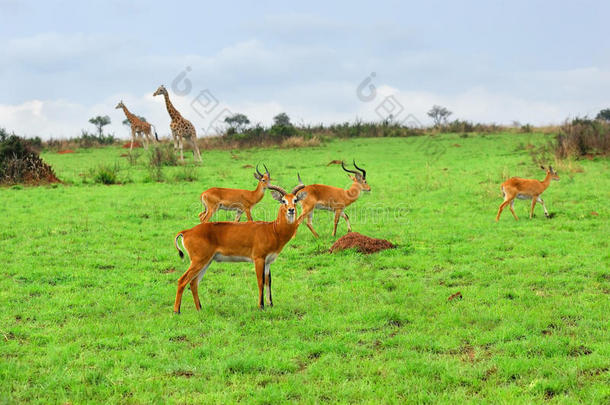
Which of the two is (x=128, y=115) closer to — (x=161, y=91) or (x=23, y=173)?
(x=161, y=91)

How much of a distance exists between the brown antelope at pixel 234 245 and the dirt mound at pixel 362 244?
3564 millimetres

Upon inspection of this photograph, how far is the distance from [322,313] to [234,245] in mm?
1564

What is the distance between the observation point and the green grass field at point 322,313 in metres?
5.47

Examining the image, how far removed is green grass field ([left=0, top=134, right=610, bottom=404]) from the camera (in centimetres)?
547

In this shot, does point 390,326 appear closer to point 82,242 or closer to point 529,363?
point 529,363

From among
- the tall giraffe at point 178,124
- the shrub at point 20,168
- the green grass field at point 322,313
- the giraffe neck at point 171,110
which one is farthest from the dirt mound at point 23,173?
the giraffe neck at point 171,110

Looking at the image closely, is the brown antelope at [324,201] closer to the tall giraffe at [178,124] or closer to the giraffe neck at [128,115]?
the tall giraffe at [178,124]

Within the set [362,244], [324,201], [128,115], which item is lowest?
[362,244]

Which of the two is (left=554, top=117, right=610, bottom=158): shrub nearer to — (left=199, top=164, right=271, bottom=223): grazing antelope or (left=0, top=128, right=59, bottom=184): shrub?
(left=199, top=164, right=271, bottom=223): grazing antelope

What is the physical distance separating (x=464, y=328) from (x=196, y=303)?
3691 millimetres

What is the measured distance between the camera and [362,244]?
11.3 m

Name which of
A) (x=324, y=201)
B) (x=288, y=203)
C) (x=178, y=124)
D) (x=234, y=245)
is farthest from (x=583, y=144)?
(x=234, y=245)

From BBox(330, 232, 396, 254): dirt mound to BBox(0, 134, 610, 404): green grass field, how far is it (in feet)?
0.85

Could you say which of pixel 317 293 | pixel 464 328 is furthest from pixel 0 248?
pixel 464 328
